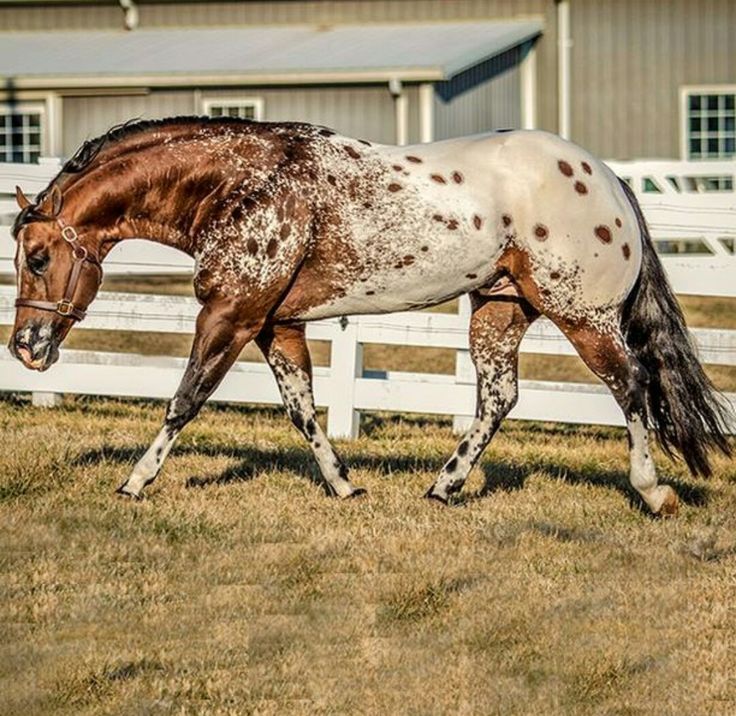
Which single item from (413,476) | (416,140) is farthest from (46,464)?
(416,140)

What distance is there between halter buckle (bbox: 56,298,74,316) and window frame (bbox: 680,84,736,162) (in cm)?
2135

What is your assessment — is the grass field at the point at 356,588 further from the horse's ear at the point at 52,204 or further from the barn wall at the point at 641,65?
the barn wall at the point at 641,65

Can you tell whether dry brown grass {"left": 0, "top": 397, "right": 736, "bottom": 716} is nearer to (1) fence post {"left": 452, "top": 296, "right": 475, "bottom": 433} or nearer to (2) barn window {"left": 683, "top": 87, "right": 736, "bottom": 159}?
(1) fence post {"left": 452, "top": 296, "right": 475, "bottom": 433}

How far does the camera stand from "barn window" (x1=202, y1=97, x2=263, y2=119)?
27812 mm

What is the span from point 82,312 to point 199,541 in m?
1.35

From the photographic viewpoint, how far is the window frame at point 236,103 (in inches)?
1094

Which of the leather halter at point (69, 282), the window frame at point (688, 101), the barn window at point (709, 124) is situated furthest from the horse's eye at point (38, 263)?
the barn window at point (709, 124)

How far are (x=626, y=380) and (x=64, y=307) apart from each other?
2.75m

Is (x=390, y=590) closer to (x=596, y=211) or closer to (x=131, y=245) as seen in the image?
(x=596, y=211)

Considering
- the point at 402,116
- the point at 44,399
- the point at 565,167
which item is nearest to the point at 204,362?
the point at 565,167

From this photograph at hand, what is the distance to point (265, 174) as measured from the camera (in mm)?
8352

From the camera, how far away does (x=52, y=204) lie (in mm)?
8312

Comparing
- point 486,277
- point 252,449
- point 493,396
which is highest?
point 486,277

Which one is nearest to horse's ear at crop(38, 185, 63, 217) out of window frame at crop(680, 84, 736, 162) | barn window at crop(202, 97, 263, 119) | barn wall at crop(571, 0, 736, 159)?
barn window at crop(202, 97, 263, 119)
